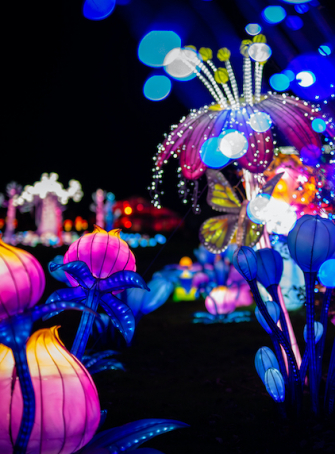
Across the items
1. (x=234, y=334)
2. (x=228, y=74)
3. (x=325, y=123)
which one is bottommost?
(x=234, y=334)

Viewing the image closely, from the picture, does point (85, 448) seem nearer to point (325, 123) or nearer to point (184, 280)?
point (325, 123)

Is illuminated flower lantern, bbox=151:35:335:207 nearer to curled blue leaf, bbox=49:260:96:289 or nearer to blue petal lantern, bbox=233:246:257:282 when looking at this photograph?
blue petal lantern, bbox=233:246:257:282

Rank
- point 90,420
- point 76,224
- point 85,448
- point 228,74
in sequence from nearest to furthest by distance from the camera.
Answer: point 90,420
point 85,448
point 228,74
point 76,224

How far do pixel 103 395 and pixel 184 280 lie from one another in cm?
665

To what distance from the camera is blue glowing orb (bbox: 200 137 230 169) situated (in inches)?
133

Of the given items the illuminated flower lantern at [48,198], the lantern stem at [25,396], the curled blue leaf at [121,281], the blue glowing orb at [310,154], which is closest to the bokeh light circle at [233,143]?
the blue glowing orb at [310,154]

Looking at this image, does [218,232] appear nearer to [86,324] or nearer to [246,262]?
[246,262]

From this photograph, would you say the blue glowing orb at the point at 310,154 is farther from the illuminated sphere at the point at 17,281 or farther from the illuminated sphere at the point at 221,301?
the illuminated sphere at the point at 221,301

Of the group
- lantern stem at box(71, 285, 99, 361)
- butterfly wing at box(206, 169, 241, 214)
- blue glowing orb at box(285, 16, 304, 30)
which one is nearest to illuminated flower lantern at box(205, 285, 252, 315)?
butterfly wing at box(206, 169, 241, 214)

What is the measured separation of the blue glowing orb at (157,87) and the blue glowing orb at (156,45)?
24 cm

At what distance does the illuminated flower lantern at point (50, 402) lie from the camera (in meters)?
1.60

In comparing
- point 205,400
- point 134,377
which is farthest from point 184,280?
point 205,400

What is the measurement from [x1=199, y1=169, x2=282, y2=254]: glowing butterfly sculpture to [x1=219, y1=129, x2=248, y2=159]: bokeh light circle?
635 mm

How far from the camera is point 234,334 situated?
21.9 ft
